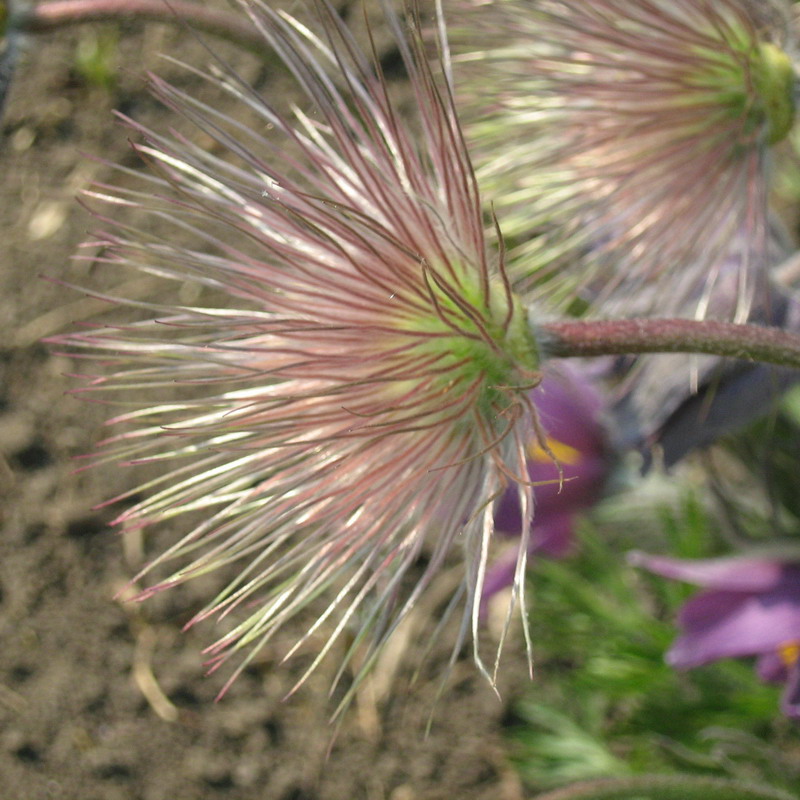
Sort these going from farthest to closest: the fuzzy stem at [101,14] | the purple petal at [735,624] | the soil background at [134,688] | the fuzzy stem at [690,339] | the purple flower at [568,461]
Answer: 1. the soil background at [134,688]
2. the purple flower at [568,461]
3. the purple petal at [735,624]
4. the fuzzy stem at [101,14]
5. the fuzzy stem at [690,339]

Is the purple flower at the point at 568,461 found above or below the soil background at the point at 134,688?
above

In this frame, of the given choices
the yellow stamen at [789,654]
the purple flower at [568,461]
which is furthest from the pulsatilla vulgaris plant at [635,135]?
the yellow stamen at [789,654]

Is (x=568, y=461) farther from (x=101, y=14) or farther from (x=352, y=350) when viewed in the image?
(x=101, y=14)

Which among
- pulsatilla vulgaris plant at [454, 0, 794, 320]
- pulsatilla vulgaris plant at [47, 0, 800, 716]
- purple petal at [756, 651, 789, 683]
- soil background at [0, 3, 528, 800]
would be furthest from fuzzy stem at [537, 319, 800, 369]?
soil background at [0, 3, 528, 800]

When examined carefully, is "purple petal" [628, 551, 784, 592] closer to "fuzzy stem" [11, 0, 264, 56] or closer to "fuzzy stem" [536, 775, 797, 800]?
"fuzzy stem" [536, 775, 797, 800]

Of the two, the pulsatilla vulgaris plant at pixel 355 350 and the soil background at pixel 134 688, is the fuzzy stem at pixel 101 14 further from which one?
the soil background at pixel 134 688

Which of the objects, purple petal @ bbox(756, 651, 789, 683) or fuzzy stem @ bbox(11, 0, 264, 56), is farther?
purple petal @ bbox(756, 651, 789, 683)

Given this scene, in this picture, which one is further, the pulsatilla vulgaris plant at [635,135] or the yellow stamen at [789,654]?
the yellow stamen at [789,654]

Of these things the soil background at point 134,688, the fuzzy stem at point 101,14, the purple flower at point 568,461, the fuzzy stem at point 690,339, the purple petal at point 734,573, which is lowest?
the soil background at point 134,688
